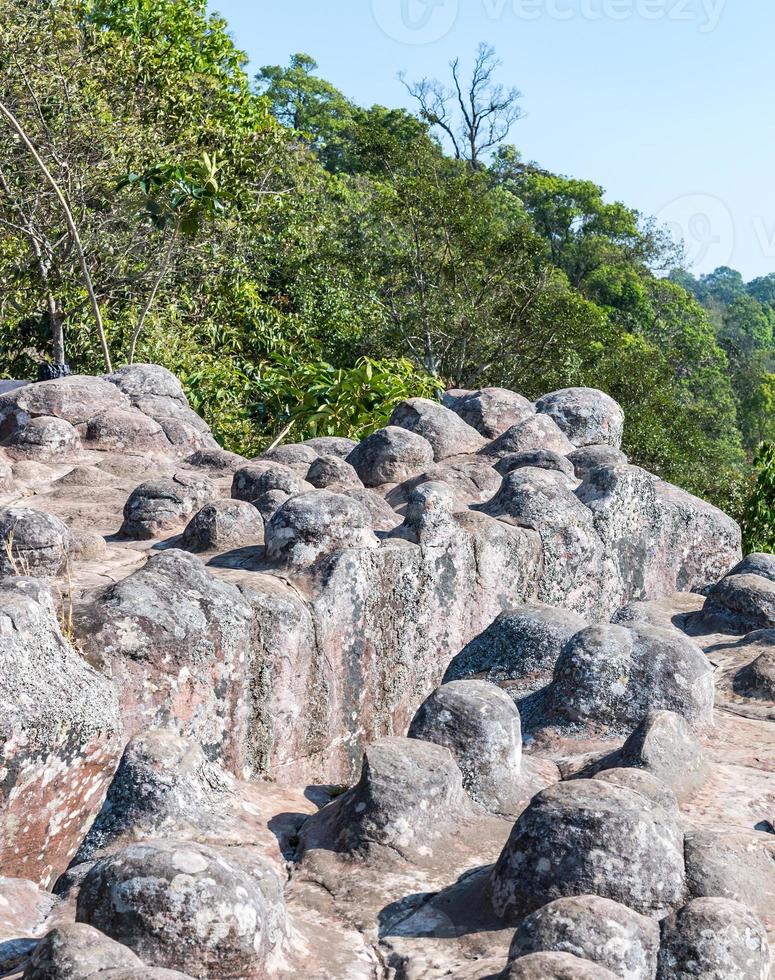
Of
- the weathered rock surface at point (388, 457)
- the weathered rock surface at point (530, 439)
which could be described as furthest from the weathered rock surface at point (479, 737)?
the weathered rock surface at point (530, 439)

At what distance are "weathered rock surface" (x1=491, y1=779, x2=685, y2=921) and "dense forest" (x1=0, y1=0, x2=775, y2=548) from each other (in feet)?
27.3

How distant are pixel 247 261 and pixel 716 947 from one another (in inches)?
590

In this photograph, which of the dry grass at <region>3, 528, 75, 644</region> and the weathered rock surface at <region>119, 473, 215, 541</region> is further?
the weathered rock surface at <region>119, 473, 215, 541</region>

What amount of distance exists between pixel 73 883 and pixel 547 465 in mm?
5733

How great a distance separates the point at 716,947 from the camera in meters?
3.14

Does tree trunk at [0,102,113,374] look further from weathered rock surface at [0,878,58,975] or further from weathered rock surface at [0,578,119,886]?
weathered rock surface at [0,878,58,975]

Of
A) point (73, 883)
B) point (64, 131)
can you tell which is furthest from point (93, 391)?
point (73, 883)

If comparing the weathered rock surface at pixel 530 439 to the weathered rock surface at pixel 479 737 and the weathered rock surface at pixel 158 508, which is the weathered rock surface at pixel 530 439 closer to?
the weathered rock surface at pixel 158 508

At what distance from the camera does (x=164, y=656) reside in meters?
4.86

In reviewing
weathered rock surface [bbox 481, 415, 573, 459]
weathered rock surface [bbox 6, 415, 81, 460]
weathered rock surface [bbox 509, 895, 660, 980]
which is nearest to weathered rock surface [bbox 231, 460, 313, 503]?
weathered rock surface [bbox 6, 415, 81, 460]

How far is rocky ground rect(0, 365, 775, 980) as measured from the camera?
317 cm

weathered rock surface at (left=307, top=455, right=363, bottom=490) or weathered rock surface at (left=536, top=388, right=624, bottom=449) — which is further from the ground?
weathered rock surface at (left=536, top=388, right=624, bottom=449)

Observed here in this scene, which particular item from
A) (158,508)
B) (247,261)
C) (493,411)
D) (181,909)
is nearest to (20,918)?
(181,909)

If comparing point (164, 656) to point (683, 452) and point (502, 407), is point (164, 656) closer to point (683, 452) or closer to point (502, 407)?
point (502, 407)
